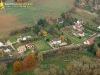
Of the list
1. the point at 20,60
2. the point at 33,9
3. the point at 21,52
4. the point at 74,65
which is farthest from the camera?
the point at 33,9

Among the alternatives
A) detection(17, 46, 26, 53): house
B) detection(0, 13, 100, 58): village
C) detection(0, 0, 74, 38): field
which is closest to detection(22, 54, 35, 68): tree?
detection(0, 13, 100, 58): village

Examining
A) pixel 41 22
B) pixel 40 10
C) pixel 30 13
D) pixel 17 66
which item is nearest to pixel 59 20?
pixel 41 22

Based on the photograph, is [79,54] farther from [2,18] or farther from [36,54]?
[2,18]

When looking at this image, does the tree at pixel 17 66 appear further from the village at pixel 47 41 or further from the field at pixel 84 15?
the field at pixel 84 15

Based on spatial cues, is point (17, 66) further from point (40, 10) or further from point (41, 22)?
point (40, 10)

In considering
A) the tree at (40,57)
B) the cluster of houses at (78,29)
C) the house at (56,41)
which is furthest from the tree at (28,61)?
the cluster of houses at (78,29)

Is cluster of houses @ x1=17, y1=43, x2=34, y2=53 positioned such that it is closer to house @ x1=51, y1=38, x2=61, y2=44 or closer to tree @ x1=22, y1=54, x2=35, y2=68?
house @ x1=51, y1=38, x2=61, y2=44

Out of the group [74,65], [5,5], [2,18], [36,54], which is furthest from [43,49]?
[5,5]
